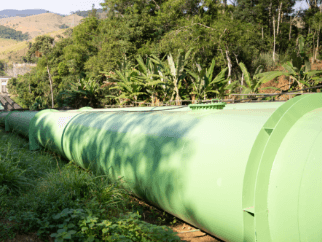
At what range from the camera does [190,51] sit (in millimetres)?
11211

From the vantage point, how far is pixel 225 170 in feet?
7.27

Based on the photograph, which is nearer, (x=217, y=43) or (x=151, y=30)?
(x=217, y=43)

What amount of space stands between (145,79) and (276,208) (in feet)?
34.6

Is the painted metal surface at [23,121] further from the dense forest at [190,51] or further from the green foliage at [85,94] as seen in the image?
the green foliage at [85,94]

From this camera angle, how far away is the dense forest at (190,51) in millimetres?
11500

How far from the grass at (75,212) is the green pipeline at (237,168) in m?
0.31

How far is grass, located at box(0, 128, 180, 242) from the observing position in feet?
8.49

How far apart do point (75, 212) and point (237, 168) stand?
67.4 inches

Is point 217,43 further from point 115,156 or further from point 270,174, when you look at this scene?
point 270,174

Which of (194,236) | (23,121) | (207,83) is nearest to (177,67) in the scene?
(207,83)

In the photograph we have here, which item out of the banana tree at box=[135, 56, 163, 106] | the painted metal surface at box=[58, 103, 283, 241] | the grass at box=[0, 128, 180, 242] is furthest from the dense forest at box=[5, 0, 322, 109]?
the grass at box=[0, 128, 180, 242]

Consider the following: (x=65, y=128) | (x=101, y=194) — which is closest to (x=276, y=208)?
(x=101, y=194)

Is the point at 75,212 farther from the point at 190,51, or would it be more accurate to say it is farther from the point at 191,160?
the point at 190,51

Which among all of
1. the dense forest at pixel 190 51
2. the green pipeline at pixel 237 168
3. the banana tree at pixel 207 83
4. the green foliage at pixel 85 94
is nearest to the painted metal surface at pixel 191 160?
the green pipeline at pixel 237 168
